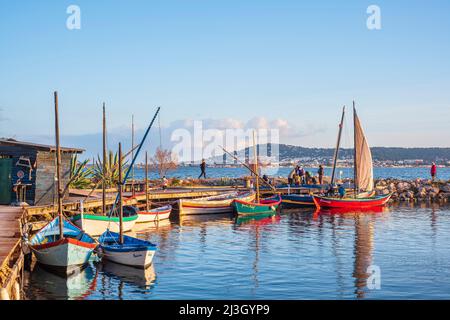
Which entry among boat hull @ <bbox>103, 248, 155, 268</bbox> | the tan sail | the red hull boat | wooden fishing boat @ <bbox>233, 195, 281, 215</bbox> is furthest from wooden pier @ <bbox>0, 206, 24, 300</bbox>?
the tan sail

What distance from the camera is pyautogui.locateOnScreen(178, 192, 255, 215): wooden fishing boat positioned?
155 feet

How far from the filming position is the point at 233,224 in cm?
4331

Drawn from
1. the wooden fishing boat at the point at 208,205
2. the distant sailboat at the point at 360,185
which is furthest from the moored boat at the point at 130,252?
the distant sailboat at the point at 360,185

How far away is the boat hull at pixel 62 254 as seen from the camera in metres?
24.2

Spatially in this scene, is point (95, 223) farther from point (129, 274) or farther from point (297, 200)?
point (297, 200)

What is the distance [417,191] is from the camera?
69.1 meters

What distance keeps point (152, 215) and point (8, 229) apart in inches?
657

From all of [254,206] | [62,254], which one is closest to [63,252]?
[62,254]

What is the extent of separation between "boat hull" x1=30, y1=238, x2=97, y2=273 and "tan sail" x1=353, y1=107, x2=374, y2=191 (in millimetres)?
37744

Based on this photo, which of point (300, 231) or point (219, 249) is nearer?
point (219, 249)

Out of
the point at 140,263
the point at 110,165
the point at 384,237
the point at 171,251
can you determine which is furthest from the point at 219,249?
the point at 110,165

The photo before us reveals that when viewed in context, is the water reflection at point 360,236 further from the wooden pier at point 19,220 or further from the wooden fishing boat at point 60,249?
the wooden pier at point 19,220
